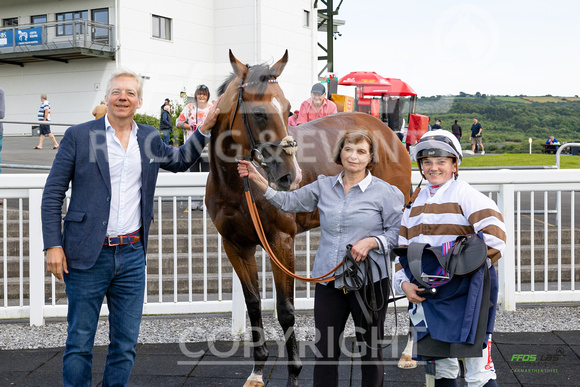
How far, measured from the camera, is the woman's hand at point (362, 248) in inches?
112

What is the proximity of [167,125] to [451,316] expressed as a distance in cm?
867

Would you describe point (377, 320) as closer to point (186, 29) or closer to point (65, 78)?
point (186, 29)

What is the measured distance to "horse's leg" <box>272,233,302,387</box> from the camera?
3.67 meters

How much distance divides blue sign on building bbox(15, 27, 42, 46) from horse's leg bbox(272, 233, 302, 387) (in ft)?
85.6

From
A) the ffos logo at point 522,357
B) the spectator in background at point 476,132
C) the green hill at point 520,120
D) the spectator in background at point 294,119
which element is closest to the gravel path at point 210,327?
the ffos logo at point 522,357

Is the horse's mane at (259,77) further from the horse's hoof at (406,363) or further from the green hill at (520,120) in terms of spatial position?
the green hill at (520,120)

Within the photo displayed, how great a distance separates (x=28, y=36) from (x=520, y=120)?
70.5 ft

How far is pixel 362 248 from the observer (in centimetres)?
284

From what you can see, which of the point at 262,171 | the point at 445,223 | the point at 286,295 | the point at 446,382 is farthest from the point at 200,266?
the point at 445,223

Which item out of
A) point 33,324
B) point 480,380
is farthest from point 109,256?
point 33,324

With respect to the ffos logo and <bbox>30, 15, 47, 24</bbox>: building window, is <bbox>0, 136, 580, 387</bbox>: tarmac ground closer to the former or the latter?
the ffos logo

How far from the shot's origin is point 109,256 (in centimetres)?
297

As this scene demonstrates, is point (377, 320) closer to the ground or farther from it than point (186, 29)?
closer to the ground

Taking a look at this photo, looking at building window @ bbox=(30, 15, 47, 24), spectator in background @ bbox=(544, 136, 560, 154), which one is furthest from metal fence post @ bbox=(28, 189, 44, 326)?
spectator in background @ bbox=(544, 136, 560, 154)
